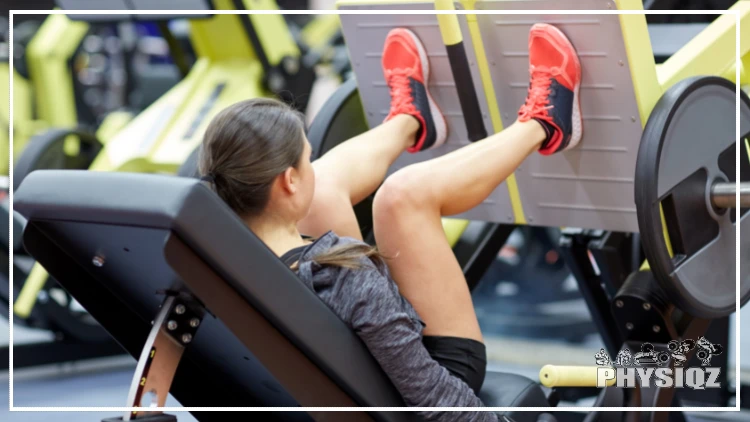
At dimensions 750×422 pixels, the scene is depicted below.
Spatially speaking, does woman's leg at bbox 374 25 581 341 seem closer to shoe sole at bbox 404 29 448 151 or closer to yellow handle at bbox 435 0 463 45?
yellow handle at bbox 435 0 463 45

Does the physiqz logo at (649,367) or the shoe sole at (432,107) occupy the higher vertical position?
the shoe sole at (432,107)

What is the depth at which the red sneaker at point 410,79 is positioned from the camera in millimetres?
2404

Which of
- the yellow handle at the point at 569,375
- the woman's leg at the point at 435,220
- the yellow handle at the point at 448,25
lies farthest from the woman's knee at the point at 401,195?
the yellow handle at the point at 448,25

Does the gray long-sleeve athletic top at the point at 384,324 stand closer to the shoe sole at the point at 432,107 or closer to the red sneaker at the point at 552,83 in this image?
A: the red sneaker at the point at 552,83

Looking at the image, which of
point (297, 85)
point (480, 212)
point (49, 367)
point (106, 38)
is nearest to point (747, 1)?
point (480, 212)

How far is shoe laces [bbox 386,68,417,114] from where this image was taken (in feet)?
7.89

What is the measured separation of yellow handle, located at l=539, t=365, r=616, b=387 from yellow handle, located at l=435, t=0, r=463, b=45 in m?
0.86

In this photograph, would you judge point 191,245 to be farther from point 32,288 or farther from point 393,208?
point 32,288

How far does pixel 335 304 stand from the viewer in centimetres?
159

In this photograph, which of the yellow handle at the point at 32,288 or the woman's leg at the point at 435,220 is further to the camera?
the yellow handle at the point at 32,288

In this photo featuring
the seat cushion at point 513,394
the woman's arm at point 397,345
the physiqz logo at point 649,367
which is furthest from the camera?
the physiqz logo at point 649,367

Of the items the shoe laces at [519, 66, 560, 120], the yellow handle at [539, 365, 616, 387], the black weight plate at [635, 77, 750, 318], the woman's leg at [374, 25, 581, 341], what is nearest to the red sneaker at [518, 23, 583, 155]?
the shoe laces at [519, 66, 560, 120]

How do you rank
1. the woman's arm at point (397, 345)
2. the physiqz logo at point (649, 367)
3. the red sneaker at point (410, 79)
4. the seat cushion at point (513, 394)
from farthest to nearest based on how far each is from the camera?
the red sneaker at point (410, 79)
the physiqz logo at point (649, 367)
the seat cushion at point (513, 394)
the woman's arm at point (397, 345)

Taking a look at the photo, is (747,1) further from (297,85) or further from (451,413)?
(297,85)
